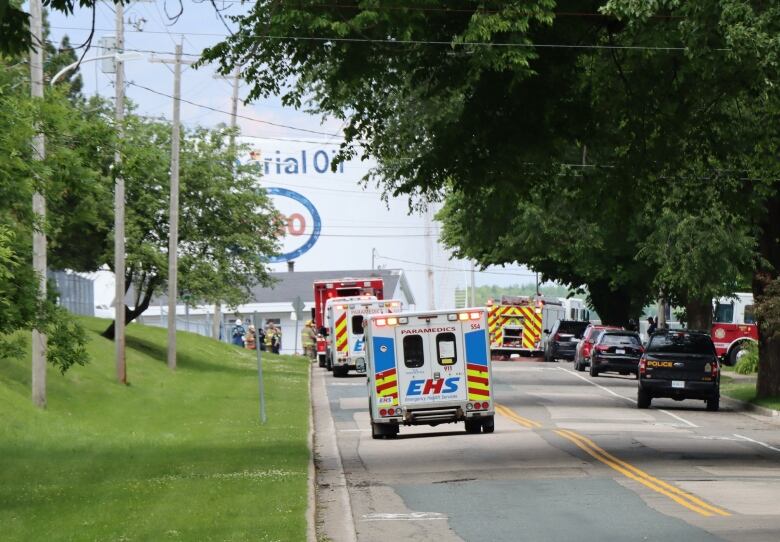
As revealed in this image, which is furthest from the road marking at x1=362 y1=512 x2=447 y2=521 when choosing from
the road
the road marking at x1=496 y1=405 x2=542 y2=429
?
the road marking at x1=496 y1=405 x2=542 y2=429

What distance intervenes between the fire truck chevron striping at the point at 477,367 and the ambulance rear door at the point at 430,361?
4.4 inches

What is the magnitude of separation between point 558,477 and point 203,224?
3585 cm

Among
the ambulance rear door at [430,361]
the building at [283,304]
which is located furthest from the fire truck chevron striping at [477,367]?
the building at [283,304]

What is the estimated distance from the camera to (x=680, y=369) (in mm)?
35188

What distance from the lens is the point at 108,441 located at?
28.0 m

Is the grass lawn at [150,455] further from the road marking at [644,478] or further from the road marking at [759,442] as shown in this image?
the road marking at [759,442]

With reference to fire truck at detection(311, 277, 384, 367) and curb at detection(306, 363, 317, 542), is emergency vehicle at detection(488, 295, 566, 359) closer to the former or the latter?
fire truck at detection(311, 277, 384, 367)

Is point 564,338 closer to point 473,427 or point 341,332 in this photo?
point 341,332

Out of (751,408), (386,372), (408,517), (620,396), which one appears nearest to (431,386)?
(386,372)

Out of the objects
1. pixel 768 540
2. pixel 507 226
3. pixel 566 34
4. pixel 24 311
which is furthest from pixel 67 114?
pixel 507 226

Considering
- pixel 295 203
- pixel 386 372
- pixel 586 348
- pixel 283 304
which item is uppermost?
pixel 295 203

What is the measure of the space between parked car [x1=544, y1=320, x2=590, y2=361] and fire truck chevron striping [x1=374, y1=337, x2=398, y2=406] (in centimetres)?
4024

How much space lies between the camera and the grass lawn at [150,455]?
608 inches

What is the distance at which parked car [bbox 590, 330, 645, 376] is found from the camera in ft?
165
